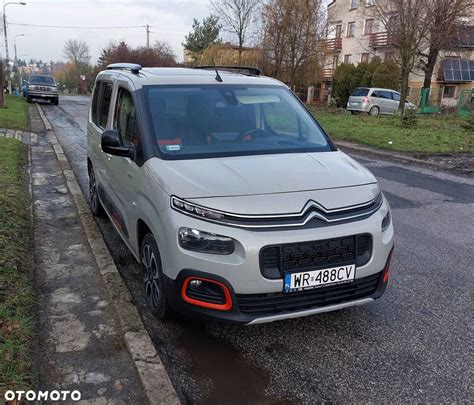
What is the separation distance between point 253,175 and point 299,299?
3.09 ft

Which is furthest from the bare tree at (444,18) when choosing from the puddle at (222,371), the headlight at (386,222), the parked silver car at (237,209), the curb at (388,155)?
the puddle at (222,371)

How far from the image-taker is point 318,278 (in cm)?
302

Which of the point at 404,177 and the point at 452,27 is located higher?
the point at 452,27

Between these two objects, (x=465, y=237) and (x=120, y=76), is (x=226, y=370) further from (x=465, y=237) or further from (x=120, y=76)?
(x=465, y=237)

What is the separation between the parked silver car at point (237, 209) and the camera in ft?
9.71

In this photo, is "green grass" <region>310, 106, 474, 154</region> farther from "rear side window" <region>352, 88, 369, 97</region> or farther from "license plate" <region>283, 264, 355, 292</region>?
"license plate" <region>283, 264, 355, 292</region>

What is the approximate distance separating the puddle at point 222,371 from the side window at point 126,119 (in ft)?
5.63

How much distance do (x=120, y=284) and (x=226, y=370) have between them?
57.5 inches

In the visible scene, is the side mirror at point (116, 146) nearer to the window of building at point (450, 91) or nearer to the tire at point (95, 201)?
the tire at point (95, 201)

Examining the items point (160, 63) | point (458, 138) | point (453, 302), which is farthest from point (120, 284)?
point (160, 63)

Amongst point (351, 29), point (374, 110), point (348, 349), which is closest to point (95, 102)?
point (348, 349)

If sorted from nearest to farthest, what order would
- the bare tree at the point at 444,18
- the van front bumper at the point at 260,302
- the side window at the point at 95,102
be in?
the van front bumper at the point at 260,302
the side window at the point at 95,102
the bare tree at the point at 444,18

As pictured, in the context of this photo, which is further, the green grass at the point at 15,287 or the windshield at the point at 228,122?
the windshield at the point at 228,122

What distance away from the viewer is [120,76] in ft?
15.8
